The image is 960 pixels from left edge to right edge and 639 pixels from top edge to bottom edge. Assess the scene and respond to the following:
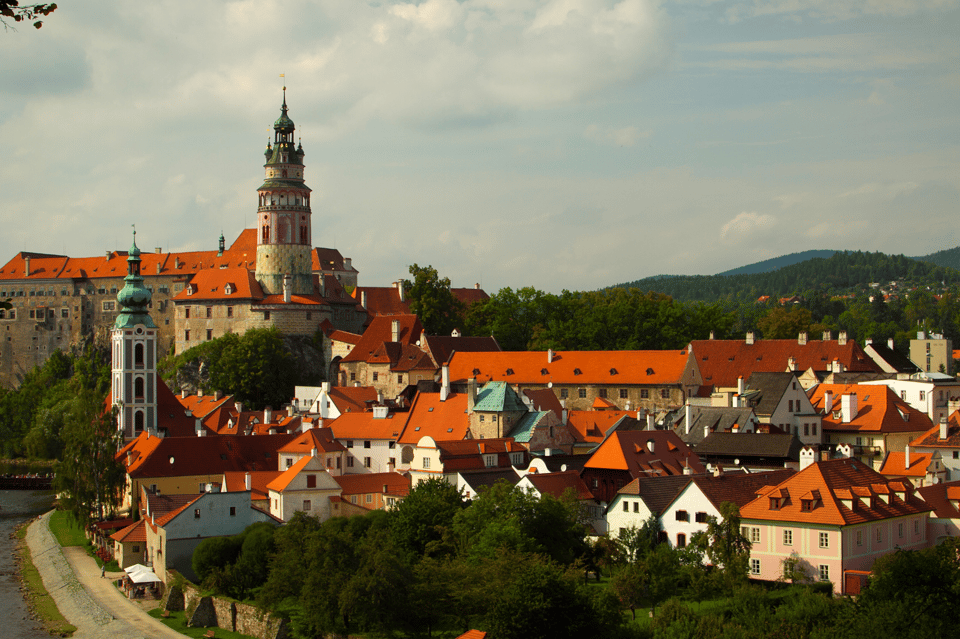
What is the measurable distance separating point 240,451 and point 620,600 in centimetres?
2857

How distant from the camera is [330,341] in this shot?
9194cm

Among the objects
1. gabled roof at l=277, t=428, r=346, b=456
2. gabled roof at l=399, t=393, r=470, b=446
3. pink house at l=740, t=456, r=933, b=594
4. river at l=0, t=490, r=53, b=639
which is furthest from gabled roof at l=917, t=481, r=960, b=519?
river at l=0, t=490, r=53, b=639

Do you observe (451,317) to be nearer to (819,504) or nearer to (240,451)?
(240,451)

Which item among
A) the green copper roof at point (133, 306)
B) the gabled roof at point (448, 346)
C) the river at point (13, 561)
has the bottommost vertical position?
the river at point (13, 561)

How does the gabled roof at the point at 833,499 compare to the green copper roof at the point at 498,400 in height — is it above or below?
below

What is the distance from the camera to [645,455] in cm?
5003

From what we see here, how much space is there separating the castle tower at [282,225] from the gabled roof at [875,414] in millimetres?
47934

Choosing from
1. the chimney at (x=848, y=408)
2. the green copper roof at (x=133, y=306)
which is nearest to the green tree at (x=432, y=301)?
the green copper roof at (x=133, y=306)

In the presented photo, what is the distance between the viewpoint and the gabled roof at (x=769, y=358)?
7344cm

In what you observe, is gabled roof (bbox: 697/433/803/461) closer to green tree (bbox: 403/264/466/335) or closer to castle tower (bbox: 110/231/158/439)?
castle tower (bbox: 110/231/158/439)

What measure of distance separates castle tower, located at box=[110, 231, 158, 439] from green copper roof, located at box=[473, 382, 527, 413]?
67.4 ft

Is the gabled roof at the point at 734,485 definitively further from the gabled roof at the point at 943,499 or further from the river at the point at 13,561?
the river at the point at 13,561

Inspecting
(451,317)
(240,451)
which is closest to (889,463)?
(240,451)

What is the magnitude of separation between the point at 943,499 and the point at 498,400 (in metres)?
22.8
